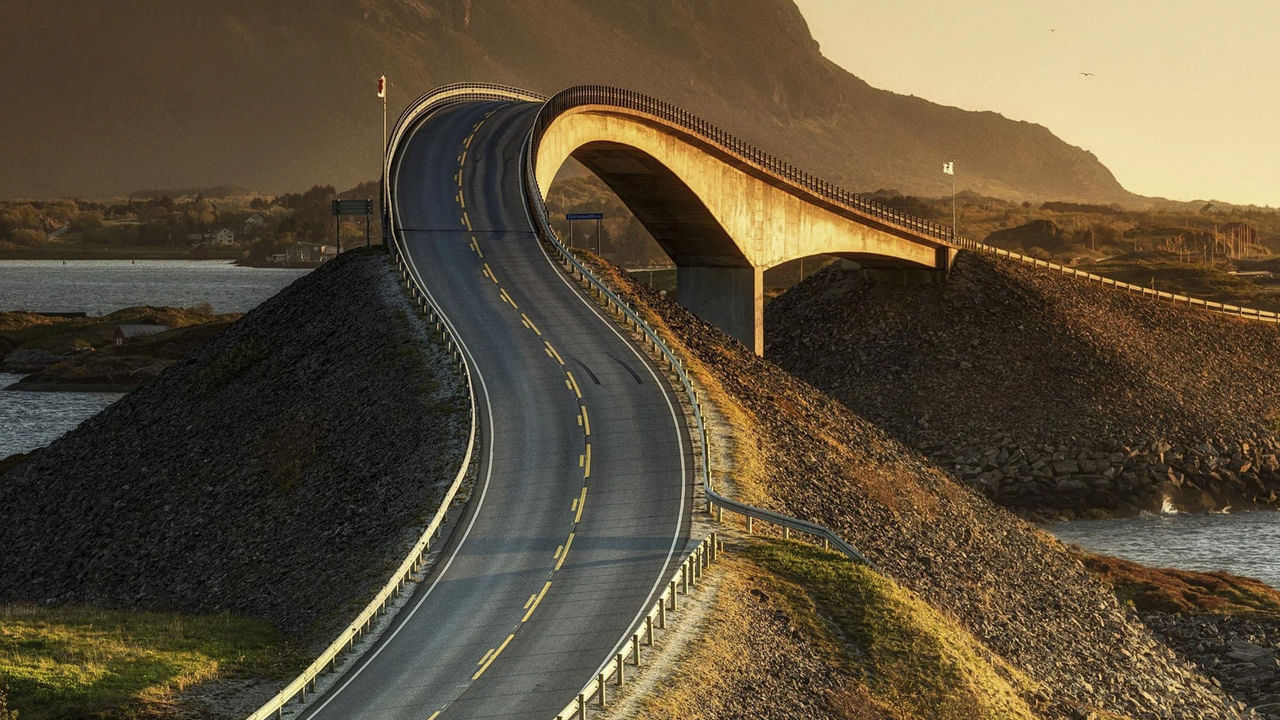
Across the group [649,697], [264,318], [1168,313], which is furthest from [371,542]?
[1168,313]

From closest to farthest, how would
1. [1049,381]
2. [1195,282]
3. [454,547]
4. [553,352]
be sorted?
[454,547], [553,352], [1049,381], [1195,282]

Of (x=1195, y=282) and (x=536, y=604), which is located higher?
(x=1195, y=282)

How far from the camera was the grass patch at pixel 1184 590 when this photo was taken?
182ft

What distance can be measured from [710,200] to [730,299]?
6.85m

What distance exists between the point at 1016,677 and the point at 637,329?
1005 inches

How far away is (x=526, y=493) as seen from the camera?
42906mm

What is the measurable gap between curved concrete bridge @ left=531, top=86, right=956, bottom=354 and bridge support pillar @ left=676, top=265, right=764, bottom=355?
0.06m

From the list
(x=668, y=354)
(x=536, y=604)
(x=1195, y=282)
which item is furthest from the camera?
(x=1195, y=282)

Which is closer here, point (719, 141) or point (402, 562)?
point (402, 562)

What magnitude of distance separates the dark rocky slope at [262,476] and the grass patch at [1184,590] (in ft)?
91.6

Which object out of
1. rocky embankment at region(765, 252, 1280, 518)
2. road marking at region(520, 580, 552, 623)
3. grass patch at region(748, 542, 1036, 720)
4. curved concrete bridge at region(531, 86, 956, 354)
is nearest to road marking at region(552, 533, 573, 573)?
road marking at region(520, 580, 552, 623)

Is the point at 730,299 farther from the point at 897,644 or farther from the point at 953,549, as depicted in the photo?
the point at 897,644

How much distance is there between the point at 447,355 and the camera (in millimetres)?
54219

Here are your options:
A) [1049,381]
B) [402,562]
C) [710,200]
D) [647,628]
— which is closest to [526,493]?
[402,562]
